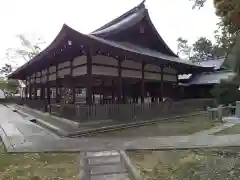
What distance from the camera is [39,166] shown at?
6613mm

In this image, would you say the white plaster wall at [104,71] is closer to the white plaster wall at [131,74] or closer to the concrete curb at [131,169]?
the white plaster wall at [131,74]

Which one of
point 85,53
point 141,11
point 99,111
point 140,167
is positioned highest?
point 141,11

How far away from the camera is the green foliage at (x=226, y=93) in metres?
21.1

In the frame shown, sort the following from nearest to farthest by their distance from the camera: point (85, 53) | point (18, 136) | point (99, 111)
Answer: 1. point (18, 136)
2. point (99, 111)
3. point (85, 53)

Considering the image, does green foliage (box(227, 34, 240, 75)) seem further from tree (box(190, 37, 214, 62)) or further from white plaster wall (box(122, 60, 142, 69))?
tree (box(190, 37, 214, 62))

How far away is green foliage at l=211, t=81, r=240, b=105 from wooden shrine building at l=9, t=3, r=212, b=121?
2.10 metres

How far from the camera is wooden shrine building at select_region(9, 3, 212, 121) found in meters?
13.4

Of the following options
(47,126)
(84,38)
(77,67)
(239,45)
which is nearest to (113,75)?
(77,67)

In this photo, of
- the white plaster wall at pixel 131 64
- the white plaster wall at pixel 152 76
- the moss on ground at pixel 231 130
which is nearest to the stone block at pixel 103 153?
the moss on ground at pixel 231 130

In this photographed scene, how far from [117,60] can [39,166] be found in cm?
976

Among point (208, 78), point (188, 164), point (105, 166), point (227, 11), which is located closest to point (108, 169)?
point (105, 166)

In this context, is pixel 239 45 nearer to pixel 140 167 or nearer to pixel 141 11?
pixel 140 167

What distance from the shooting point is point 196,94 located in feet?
84.0

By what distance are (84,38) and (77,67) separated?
12.3 ft
